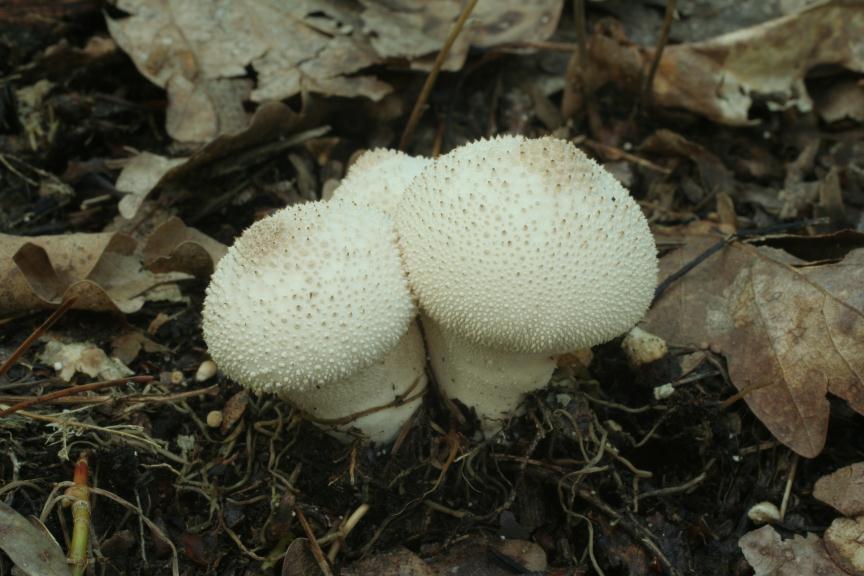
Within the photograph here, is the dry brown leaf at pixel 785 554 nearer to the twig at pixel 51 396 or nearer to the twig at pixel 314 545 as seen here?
the twig at pixel 314 545

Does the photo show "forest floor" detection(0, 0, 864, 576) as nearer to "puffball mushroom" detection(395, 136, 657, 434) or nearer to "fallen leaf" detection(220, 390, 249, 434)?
"fallen leaf" detection(220, 390, 249, 434)

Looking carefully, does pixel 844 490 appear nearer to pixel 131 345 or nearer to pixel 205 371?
pixel 205 371

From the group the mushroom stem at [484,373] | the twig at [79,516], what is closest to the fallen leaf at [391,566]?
the mushroom stem at [484,373]

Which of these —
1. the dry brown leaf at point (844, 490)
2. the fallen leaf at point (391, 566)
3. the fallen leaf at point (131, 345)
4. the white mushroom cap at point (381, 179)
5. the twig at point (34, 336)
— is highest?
the white mushroom cap at point (381, 179)

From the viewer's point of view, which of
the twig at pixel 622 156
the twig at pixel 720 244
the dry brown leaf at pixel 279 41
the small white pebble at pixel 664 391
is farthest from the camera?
the twig at pixel 622 156

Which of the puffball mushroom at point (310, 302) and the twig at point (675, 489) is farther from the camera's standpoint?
the twig at point (675, 489)

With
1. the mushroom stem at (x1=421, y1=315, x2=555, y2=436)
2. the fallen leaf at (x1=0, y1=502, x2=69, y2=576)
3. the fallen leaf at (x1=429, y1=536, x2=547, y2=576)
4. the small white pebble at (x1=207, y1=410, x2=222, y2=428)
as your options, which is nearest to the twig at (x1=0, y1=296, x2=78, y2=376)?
the fallen leaf at (x1=0, y1=502, x2=69, y2=576)
